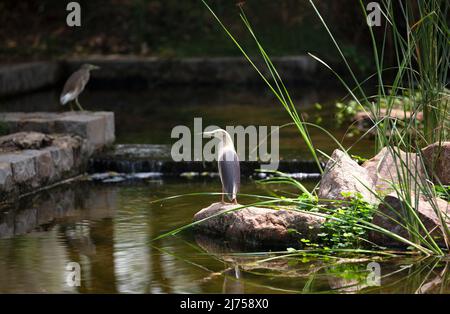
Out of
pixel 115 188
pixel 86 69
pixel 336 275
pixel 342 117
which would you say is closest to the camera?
pixel 336 275

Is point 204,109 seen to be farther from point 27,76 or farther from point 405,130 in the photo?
point 405,130

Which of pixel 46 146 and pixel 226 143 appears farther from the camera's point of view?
pixel 46 146

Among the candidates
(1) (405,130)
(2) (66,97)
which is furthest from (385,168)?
(2) (66,97)

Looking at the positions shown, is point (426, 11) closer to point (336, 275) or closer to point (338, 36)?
point (336, 275)

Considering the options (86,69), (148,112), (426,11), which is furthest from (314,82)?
(426,11)

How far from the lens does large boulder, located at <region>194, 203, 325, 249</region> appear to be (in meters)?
6.25

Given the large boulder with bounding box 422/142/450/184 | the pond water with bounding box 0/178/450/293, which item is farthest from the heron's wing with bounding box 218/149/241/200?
the large boulder with bounding box 422/142/450/184

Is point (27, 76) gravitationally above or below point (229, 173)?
above

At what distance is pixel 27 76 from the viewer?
14.1 m

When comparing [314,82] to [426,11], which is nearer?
[426,11]

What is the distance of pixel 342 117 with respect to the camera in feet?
36.3

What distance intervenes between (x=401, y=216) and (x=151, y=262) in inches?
58.9

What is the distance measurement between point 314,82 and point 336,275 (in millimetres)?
9506

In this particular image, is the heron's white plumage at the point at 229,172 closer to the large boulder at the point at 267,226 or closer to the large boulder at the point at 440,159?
the large boulder at the point at 267,226
